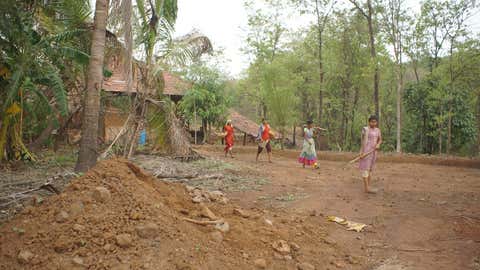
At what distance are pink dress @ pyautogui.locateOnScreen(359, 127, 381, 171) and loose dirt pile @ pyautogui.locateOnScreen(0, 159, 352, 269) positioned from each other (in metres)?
3.01

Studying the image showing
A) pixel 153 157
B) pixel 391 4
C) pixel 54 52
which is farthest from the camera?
pixel 391 4

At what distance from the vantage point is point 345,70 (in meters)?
23.0

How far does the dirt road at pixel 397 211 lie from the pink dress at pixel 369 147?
1.85 ft

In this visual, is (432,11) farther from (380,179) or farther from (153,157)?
(153,157)

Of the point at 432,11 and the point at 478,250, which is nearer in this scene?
the point at 478,250

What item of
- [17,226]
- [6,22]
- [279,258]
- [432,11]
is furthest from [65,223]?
[432,11]

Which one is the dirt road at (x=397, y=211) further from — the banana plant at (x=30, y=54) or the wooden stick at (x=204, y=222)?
the banana plant at (x=30, y=54)

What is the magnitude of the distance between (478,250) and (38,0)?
7.75 meters

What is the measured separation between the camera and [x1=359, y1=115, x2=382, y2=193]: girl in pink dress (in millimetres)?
6953

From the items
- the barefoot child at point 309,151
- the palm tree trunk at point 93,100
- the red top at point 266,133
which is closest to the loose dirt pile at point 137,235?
the palm tree trunk at point 93,100

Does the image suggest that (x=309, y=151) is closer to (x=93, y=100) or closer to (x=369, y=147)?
(x=369, y=147)

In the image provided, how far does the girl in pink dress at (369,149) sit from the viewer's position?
6953 millimetres

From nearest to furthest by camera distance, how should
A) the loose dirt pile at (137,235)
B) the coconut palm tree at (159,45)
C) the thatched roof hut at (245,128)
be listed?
the loose dirt pile at (137,235) < the coconut palm tree at (159,45) < the thatched roof hut at (245,128)

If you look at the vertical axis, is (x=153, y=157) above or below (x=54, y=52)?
below
